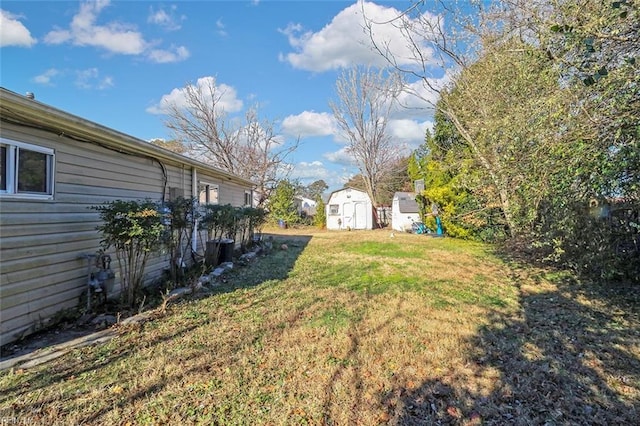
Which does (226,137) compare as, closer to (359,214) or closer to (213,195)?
(359,214)

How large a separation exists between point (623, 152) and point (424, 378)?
10.0ft

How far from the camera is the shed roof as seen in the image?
121 inches

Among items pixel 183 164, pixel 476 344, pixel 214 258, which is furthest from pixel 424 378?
pixel 183 164

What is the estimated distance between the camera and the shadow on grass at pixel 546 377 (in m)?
2.24

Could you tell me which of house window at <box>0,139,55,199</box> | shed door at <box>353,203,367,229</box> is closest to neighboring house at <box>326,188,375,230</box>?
shed door at <box>353,203,367,229</box>

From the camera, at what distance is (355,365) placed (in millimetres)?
2920

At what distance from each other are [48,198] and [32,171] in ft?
1.11

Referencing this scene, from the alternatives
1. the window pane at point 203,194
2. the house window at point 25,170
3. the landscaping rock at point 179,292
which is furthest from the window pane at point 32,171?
the window pane at point 203,194

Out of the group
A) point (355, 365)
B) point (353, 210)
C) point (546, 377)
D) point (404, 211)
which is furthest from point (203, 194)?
point (353, 210)

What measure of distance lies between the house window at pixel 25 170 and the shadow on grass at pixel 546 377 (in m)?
4.21

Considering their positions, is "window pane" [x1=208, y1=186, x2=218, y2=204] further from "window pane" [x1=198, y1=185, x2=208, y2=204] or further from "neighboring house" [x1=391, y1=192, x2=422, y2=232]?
"neighboring house" [x1=391, y1=192, x2=422, y2=232]

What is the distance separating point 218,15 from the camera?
297 inches

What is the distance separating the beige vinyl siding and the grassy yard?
96 cm

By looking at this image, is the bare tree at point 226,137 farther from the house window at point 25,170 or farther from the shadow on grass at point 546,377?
the shadow on grass at point 546,377
